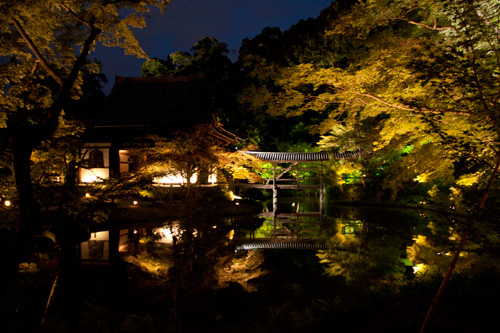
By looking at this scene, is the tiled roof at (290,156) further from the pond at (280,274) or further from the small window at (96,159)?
the small window at (96,159)

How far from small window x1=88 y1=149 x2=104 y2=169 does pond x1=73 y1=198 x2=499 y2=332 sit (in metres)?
6.30

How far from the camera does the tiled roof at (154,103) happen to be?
16.3 metres

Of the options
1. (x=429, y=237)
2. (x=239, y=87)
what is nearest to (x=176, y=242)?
(x=429, y=237)

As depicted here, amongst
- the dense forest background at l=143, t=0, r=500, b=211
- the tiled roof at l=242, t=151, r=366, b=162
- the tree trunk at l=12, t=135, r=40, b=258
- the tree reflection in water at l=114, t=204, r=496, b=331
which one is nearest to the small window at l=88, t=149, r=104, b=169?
the tree reflection in water at l=114, t=204, r=496, b=331

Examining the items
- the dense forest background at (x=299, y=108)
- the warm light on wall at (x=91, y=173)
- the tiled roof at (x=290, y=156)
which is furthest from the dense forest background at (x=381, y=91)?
the warm light on wall at (x=91, y=173)

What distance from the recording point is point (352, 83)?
7727mm

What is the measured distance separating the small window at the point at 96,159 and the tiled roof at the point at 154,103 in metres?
1.69

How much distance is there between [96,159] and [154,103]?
4.77 m

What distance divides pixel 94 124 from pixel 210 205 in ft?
25.6

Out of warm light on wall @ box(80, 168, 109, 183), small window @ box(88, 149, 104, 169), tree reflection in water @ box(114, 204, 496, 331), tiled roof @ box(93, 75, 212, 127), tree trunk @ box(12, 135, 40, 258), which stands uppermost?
tiled roof @ box(93, 75, 212, 127)

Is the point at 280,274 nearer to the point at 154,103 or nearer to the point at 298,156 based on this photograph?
the point at 298,156

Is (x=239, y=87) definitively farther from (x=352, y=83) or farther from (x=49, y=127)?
(x=49, y=127)

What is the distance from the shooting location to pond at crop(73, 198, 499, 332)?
4.27 meters

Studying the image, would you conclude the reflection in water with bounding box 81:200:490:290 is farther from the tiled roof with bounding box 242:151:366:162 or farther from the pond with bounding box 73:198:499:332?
the tiled roof with bounding box 242:151:366:162
